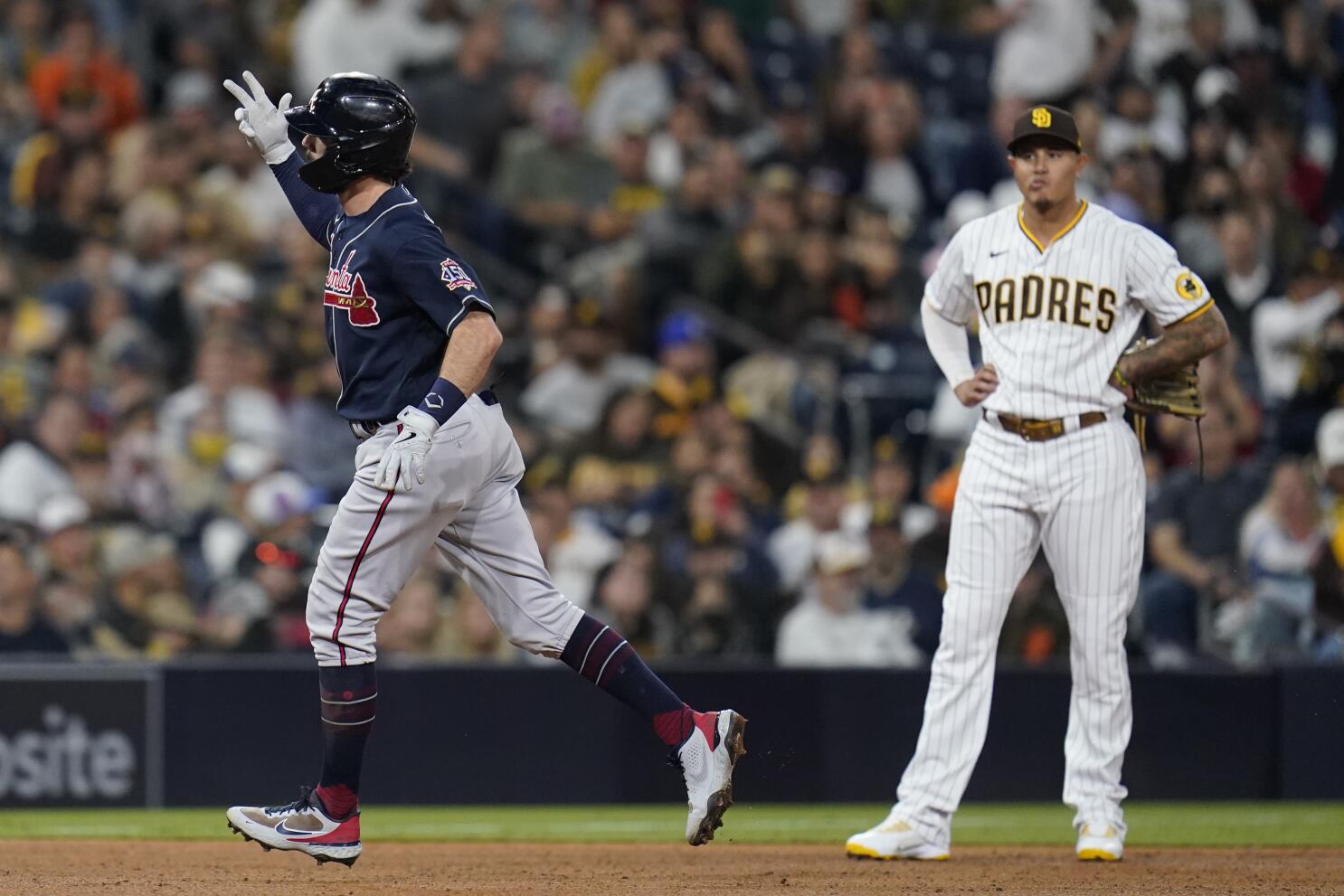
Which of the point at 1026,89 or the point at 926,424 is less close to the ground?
the point at 1026,89

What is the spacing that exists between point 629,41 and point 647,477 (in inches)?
148

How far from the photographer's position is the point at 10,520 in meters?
10.1

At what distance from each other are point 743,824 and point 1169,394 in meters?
2.66

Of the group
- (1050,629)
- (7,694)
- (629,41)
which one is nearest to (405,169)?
(7,694)

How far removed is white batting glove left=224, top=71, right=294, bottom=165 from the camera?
625 cm

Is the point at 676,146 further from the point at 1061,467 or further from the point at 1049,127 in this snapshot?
the point at 1061,467

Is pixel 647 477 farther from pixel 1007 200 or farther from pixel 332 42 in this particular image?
pixel 332 42

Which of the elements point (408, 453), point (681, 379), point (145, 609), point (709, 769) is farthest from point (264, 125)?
point (681, 379)

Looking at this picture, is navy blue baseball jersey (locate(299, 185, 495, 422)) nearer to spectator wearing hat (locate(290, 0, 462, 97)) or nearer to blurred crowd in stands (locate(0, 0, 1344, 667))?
blurred crowd in stands (locate(0, 0, 1344, 667))

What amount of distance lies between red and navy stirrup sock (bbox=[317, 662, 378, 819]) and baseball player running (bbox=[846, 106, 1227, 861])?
1.61m

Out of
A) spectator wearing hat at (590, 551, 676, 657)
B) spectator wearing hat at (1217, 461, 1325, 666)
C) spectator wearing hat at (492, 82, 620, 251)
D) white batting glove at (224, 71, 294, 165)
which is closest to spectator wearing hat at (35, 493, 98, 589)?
spectator wearing hat at (590, 551, 676, 657)

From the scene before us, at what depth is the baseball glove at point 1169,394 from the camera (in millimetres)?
6504

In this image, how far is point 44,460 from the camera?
10617 mm

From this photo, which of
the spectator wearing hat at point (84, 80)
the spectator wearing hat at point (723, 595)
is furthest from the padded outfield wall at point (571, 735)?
the spectator wearing hat at point (84, 80)
